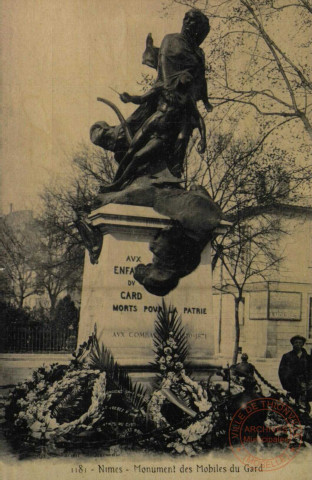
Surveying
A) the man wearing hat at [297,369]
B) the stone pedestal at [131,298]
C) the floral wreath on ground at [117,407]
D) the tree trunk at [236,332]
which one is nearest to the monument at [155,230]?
the stone pedestal at [131,298]

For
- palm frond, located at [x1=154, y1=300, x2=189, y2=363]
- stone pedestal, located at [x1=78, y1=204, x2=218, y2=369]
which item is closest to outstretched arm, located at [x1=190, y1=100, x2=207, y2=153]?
stone pedestal, located at [x1=78, y1=204, x2=218, y2=369]

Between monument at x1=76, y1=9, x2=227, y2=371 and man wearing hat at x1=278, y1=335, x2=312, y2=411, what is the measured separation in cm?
99

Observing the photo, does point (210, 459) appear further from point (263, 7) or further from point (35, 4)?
point (263, 7)

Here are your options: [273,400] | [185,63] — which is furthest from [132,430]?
[185,63]

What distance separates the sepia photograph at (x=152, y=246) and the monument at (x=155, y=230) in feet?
0.05

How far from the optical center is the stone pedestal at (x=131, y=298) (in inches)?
236

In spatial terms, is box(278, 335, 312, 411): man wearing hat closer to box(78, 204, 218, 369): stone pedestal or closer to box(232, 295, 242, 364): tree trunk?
box(78, 204, 218, 369): stone pedestal

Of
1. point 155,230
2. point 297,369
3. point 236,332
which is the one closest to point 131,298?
point 155,230

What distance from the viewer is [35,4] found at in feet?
22.6

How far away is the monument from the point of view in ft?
19.9

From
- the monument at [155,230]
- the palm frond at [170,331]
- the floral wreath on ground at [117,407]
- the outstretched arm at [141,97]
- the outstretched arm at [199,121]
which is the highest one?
the outstretched arm at [141,97]

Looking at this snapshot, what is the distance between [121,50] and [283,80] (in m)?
2.96

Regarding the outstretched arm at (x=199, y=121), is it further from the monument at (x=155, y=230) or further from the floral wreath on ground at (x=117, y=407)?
the floral wreath on ground at (x=117, y=407)

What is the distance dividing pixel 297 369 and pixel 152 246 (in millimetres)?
2086
